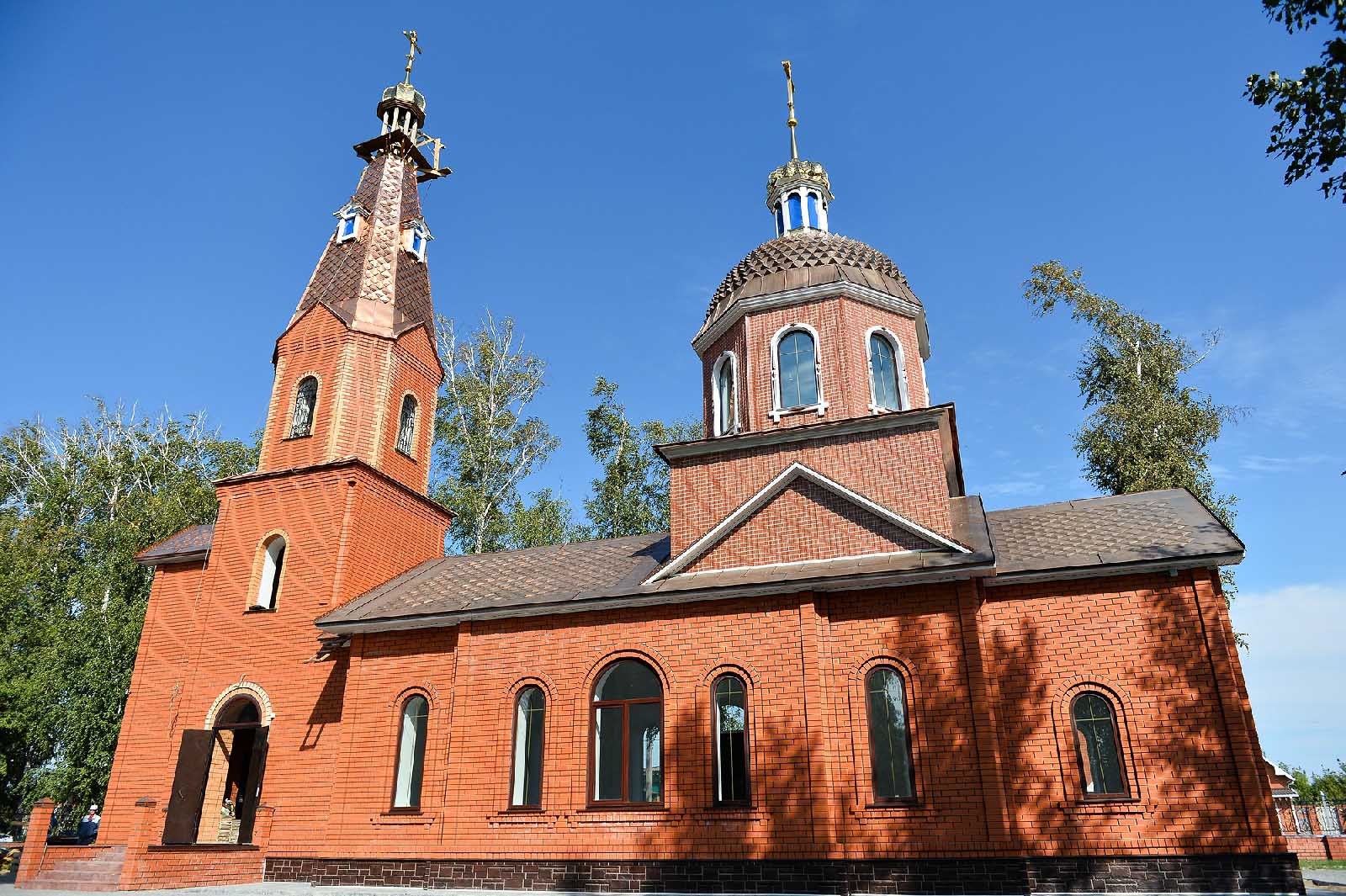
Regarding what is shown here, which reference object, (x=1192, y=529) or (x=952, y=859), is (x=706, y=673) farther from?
(x=1192, y=529)

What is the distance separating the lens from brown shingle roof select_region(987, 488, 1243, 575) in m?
11.4

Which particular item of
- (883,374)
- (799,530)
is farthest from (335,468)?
(883,374)

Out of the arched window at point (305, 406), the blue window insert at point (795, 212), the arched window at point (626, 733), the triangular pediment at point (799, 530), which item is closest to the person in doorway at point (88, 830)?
the arched window at point (305, 406)

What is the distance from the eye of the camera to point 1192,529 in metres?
11.9

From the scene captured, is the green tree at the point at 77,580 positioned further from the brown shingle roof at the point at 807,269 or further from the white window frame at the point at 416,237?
the brown shingle roof at the point at 807,269

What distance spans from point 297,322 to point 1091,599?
1613 centimetres

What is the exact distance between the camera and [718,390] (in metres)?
16.1

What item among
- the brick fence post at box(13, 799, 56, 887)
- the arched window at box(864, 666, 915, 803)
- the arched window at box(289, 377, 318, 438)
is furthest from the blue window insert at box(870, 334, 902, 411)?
the brick fence post at box(13, 799, 56, 887)

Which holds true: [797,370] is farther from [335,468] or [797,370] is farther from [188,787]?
[188,787]

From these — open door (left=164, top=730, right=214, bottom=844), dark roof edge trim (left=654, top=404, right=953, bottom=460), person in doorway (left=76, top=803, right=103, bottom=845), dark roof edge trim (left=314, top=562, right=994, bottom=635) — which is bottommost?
person in doorway (left=76, top=803, right=103, bottom=845)

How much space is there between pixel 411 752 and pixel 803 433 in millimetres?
8115

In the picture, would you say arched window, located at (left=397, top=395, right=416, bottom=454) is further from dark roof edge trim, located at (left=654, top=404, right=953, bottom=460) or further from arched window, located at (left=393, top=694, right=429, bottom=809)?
dark roof edge trim, located at (left=654, top=404, right=953, bottom=460)

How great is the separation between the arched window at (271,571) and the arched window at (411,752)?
418 cm

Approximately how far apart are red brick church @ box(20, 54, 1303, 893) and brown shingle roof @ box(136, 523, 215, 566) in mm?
101
